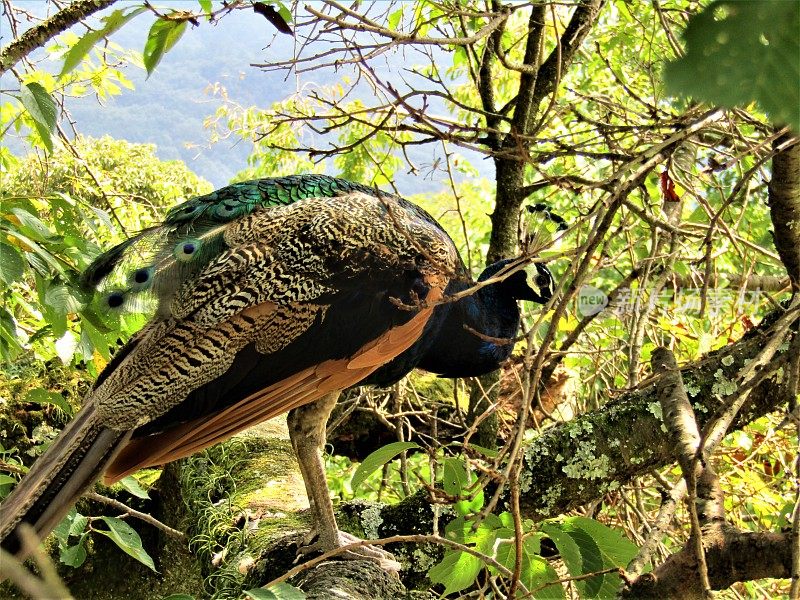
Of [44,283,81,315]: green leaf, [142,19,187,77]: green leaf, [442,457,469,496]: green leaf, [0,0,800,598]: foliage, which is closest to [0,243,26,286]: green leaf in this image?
[0,0,800,598]: foliage

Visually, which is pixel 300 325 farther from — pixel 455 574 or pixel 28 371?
pixel 28 371

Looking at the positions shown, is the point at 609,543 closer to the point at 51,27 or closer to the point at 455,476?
the point at 455,476

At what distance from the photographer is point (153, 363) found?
1984mm

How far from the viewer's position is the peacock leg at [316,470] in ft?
7.20

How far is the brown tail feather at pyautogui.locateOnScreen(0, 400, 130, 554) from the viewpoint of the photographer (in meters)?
1.66

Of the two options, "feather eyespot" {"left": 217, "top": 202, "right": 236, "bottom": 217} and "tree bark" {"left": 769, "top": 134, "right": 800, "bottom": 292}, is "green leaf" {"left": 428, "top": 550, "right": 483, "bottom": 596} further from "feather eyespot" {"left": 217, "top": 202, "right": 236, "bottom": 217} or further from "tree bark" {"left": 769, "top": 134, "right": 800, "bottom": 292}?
"feather eyespot" {"left": 217, "top": 202, "right": 236, "bottom": 217}

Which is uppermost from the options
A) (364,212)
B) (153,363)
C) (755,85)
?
(364,212)

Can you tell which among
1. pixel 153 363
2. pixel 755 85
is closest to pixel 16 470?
pixel 153 363

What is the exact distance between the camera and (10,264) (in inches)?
60.4

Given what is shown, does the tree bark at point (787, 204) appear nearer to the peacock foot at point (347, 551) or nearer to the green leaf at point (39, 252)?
the peacock foot at point (347, 551)

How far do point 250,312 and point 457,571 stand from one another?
0.98 metres

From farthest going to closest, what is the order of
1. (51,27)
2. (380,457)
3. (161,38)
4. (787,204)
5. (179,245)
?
(179,245) < (51,27) < (787,204) < (380,457) < (161,38)

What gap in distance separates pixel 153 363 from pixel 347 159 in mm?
2341

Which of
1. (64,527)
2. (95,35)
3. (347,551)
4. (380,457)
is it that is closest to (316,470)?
(347,551)
